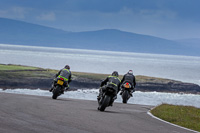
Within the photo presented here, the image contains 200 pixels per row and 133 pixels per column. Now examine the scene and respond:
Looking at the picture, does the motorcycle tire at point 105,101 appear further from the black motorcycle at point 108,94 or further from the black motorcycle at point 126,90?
the black motorcycle at point 126,90

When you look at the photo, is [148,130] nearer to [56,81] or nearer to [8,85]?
[56,81]

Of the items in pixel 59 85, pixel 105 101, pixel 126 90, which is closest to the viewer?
pixel 105 101

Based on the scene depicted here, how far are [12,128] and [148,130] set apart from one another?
4.13 meters

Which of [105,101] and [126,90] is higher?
[126,90]

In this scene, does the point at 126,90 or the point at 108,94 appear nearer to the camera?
the point at 108,94

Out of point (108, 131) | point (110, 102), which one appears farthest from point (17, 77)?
point (108, 131)

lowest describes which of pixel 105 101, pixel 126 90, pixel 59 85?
pixel 105 101

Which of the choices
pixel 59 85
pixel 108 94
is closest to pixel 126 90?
pixel 59 85

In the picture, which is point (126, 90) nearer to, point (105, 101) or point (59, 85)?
point (59, 85)

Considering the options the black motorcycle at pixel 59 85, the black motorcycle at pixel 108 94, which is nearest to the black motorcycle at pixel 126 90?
the black motorcycle at pixel 59 85

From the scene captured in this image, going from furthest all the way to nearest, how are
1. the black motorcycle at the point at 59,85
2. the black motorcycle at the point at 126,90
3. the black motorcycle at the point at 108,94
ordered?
the black motorcycle at the point at 126,90 < the black motorcycle at the point at 59,85 < the black motorcycle at the point at 108,94

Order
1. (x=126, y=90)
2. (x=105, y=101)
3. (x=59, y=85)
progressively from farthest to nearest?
(x=126, y=90), (x=59, y=85), (x=105, y=101)

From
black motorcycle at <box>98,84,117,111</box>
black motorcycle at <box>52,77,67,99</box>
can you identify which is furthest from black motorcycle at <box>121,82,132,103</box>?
black motorcycle at <box>98,84,117,111</box>

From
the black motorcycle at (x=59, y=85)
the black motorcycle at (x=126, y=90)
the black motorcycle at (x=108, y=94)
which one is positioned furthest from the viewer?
the black motorcycle at (x=126, y=90)
